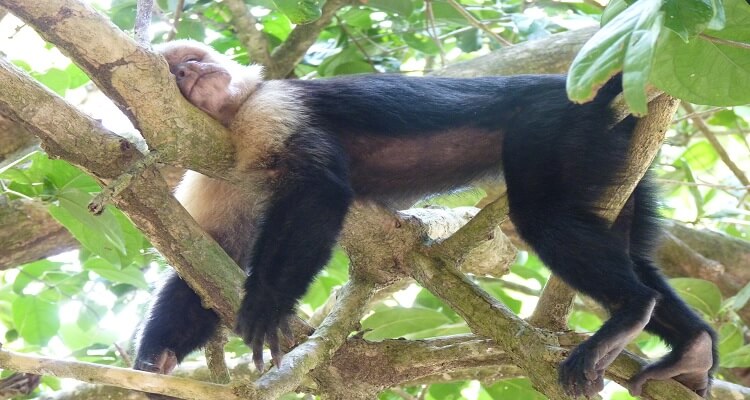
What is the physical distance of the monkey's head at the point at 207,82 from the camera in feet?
10.4

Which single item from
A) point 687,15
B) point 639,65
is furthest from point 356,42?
point 639,65

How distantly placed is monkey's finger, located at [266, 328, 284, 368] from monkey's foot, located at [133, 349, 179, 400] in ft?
1.92

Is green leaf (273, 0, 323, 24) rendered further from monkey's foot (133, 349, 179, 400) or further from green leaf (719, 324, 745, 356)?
green leaf (719, 324, 745, 356)

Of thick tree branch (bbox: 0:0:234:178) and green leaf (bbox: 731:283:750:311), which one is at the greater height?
thick tree branch (bbox: 0:0:234:178)

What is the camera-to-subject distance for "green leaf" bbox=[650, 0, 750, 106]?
59.7 inches

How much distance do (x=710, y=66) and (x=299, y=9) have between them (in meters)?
2.24

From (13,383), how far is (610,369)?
7.52 feet

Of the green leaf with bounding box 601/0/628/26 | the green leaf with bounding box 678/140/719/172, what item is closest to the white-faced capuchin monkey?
the green leaf with bounding box 601/0/628/26

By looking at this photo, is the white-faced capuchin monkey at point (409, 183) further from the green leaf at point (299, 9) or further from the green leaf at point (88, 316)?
the green leaf at point (88, 316)

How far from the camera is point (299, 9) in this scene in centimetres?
352

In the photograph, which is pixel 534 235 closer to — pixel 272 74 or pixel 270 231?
pixel 270 231

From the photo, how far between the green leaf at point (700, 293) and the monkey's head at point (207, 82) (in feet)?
6.62

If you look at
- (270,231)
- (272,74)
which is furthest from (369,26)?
(270,231)

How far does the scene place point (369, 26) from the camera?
483 centimetres
